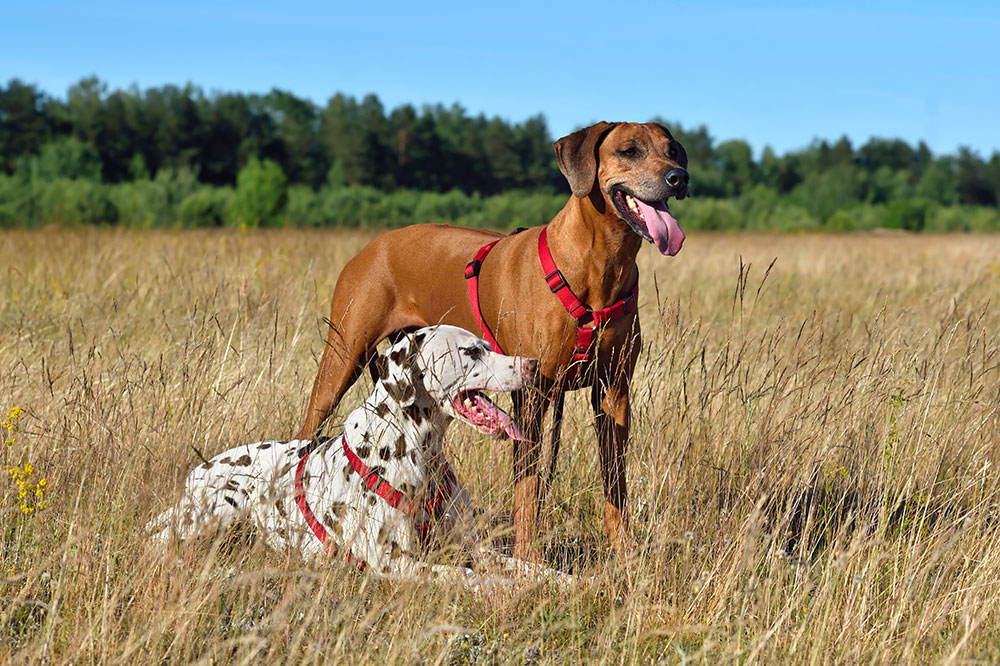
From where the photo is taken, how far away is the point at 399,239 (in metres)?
4.51

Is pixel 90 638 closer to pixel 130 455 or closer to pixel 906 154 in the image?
pixel 130 455

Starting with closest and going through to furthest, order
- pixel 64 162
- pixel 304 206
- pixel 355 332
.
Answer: pixel 355 332 → pixel 304 206 → pixel 64 162

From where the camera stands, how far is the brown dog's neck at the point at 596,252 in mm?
3553

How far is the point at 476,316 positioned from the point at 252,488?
1272 mm

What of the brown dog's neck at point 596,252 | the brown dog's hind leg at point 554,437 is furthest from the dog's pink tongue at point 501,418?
the brown dog's neck at point 596,252

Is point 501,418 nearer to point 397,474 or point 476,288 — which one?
point 397,474

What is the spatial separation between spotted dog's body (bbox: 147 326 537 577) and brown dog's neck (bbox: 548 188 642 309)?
515 mm

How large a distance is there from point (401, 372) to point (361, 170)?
163 feet

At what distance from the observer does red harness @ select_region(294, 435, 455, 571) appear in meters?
3.09

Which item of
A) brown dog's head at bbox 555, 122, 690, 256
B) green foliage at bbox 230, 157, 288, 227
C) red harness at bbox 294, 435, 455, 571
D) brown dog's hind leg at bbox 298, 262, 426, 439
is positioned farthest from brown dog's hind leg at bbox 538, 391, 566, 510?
green foliage at bbox 230, 157, 288, 227

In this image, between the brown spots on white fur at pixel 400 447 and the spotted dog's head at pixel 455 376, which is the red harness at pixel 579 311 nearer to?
the spotted dog's head at pixel 455 376

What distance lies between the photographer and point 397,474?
3135 mm

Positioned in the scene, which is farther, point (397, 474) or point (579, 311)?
point (579, 311)

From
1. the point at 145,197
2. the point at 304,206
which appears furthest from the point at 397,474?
the point at 304,206
